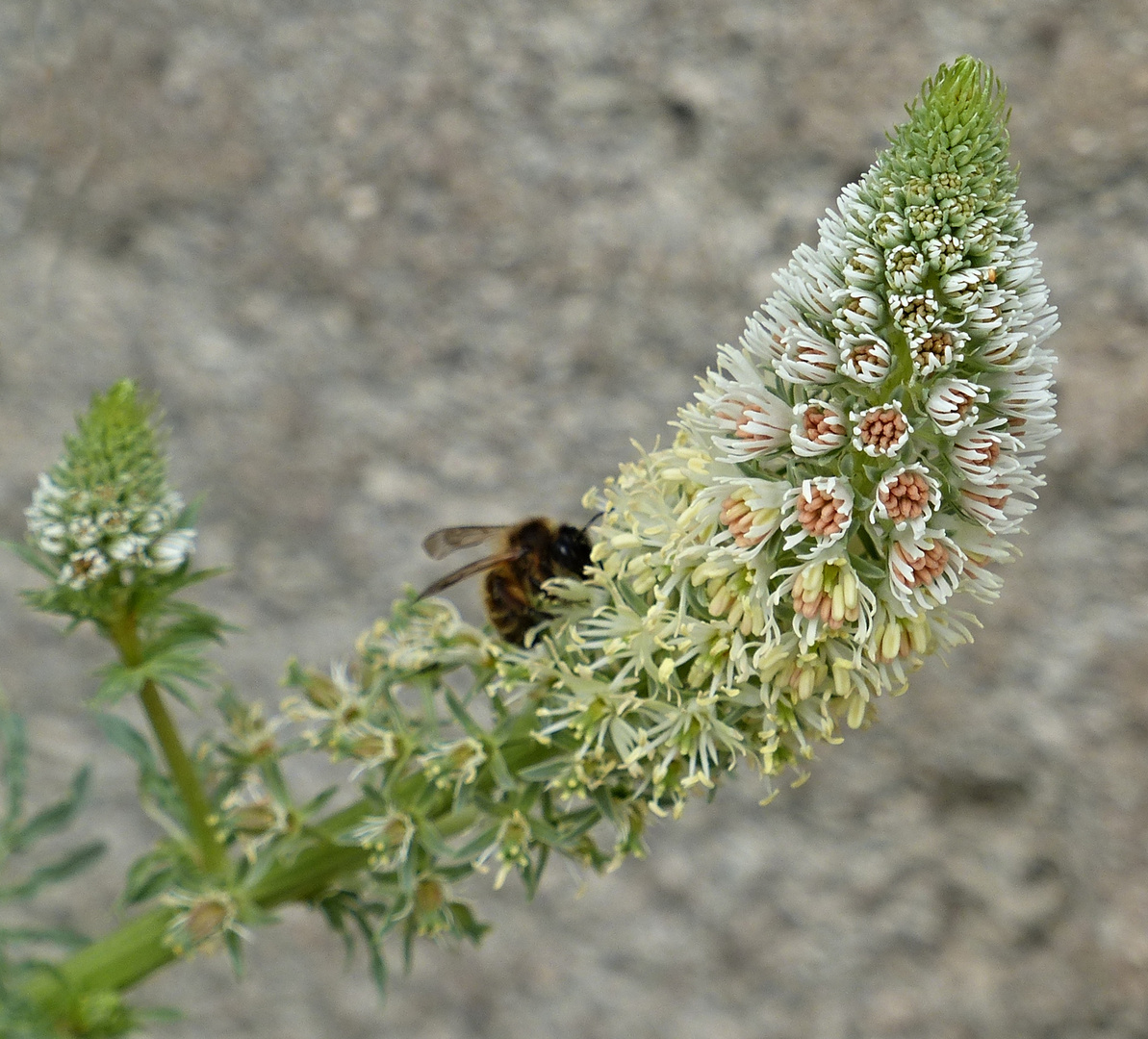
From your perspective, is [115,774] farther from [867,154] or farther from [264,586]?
[867,154]

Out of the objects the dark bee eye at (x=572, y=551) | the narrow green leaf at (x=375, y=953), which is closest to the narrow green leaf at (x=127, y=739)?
the narrow green leaf at (x=375, y=953)

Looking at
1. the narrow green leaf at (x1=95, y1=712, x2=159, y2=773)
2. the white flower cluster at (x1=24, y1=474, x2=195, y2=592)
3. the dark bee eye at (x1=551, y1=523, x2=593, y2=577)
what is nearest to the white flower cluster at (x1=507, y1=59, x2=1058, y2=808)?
the dark bee eye at (x1=551, y1=523, x2=593, y2=577)

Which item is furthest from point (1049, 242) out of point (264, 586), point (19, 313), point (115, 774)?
point (115, 774)

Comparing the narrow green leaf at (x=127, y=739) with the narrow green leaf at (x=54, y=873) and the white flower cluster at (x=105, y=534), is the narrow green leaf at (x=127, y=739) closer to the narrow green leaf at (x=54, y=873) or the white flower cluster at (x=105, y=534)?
the narrow green leaf at (x=54, y=873)

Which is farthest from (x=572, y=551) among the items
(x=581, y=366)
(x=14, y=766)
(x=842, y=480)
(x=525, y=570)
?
(x=14, y=766)

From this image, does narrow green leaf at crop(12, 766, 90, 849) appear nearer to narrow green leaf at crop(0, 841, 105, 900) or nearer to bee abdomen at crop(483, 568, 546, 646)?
narrow green leaf at crop(0, 841, 105, 900)

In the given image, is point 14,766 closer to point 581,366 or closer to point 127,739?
point 127,739
